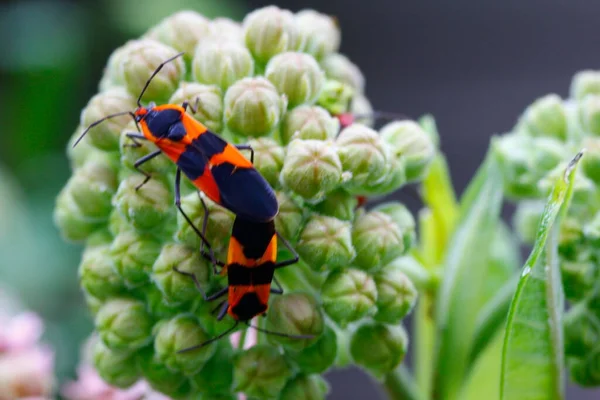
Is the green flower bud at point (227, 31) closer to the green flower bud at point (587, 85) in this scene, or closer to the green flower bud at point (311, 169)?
the green flower bud at point (311, 169)

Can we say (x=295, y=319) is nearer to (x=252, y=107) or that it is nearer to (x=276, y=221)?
(x=276, y=221)

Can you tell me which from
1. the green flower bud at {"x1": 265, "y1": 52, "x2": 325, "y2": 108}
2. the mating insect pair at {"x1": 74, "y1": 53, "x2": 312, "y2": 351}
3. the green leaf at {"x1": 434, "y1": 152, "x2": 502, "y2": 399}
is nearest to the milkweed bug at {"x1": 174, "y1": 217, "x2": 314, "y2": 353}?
the mating insect pair at {"x1": 74, "y1": 53, "x2": 312, "y2": 351}

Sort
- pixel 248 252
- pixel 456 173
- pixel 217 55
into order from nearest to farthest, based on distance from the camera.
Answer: pixel 248 252, pixel 217 55, pixel 456 173

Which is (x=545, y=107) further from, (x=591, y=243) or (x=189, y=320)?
(x=189, y=320)

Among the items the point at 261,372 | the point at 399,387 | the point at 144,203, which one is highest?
the point at 144,203

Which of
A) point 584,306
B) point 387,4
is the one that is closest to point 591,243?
point 584,306

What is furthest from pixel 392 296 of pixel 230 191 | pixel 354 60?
pixel 354 60
